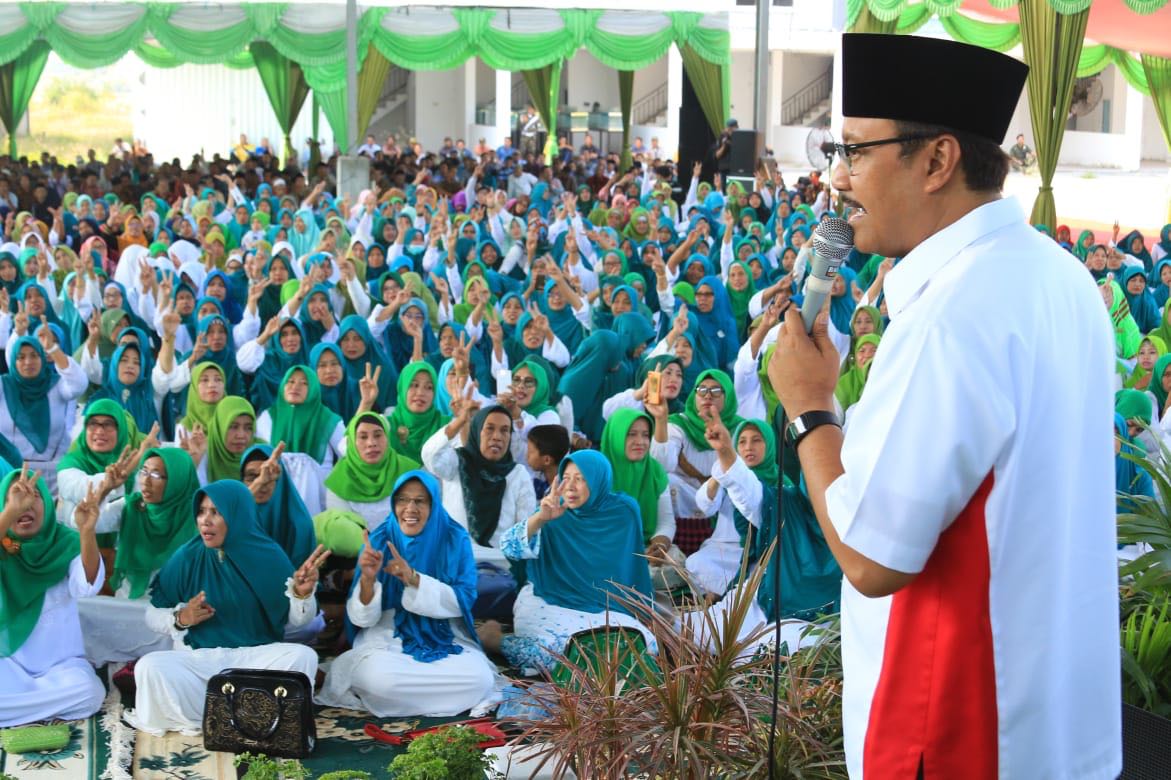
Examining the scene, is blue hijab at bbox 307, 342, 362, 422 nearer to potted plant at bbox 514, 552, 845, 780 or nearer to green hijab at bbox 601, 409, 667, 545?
green hijab at bbox 601, 409, 667, 545

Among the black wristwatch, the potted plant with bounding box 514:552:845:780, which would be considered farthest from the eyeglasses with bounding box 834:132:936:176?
the potted plant with bounding box 514:552:845:780

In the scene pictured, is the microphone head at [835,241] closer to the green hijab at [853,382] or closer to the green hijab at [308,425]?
the green hijab at [308,425]

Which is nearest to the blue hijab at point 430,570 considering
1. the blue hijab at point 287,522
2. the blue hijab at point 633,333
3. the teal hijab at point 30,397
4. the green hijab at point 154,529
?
the blue hijab at point 287,522

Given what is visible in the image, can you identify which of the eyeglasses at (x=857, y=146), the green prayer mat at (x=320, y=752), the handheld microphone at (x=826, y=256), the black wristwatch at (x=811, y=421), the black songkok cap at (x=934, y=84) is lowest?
the green prayer mat at (x=320, y=752)

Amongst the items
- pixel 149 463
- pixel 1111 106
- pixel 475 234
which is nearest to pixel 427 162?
pixel 475 234

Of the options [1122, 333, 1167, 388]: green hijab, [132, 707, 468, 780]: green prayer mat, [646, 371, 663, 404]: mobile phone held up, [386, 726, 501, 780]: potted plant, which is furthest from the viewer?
[1122, 333, 1167, 388]: green hijab

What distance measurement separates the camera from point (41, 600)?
14.6 feet

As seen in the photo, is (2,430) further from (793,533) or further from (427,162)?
(427,162)

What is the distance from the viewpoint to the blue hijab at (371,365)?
725cm

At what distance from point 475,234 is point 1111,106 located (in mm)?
23118

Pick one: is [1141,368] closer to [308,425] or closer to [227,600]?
[308,425]

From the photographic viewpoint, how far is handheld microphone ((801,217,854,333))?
59.3 inches

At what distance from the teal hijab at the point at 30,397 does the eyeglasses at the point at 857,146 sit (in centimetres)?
596

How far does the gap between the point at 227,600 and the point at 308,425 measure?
5.85 feet
